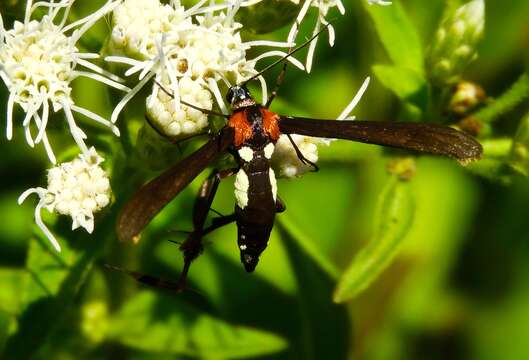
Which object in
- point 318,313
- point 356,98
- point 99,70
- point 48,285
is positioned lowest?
point 48,285

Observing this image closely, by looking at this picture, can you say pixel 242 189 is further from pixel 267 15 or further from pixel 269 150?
pixel 267 15

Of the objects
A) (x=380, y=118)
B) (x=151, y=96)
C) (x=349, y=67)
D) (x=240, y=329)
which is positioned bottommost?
(x=240, y=329)

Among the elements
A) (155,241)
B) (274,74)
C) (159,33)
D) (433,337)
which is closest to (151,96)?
(159,33)

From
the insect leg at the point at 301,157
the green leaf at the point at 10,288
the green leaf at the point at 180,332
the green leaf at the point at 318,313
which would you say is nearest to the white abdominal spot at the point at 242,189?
the insect leg at the point at 301,157

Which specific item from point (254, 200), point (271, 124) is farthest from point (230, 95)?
point (254, 200)

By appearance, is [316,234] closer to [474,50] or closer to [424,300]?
[424,300]

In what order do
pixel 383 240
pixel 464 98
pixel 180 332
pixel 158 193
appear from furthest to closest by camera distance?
pixel 180 332 < pixel 464 98 < pixel 383 240 < pixel 158 193
